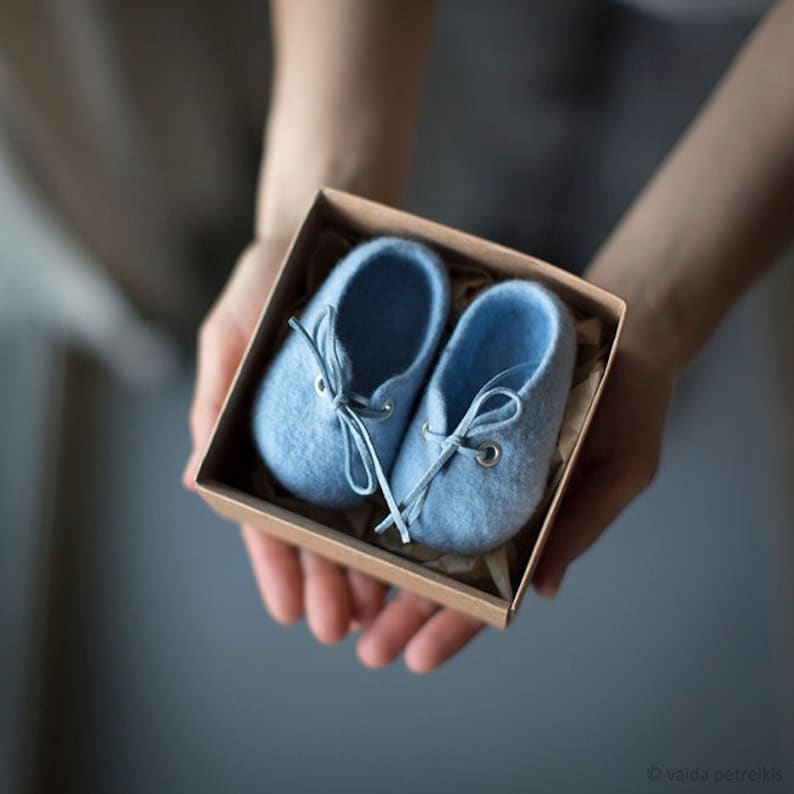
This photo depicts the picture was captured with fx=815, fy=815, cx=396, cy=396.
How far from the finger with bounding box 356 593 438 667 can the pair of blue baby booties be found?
11 centimetres

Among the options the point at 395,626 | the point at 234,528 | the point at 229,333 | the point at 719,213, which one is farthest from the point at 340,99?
the point at 234,528

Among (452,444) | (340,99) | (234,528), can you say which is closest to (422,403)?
(452,444)

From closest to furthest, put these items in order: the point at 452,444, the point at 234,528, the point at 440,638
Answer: the point at 452,444 < the point at 440,638 < the point at 234,528

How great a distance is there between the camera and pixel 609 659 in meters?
0.94

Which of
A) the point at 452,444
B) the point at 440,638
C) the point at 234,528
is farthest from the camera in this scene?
the point at 234,528

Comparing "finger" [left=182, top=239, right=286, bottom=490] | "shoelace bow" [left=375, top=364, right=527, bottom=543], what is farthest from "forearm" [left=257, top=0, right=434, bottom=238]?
"shoelace bow" [left=375, top=364, right=527, bottom=543]

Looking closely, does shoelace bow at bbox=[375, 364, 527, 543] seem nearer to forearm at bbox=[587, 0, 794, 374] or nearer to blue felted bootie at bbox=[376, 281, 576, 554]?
blue felted bootie at bbox=[376, 281, 576, 554]

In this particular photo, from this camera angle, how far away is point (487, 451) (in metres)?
0.54

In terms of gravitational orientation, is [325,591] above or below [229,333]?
below

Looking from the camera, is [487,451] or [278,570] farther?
[278,570]

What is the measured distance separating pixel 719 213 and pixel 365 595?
42cm

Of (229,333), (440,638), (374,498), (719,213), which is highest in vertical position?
(719,213)

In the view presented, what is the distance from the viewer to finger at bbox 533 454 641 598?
60cm

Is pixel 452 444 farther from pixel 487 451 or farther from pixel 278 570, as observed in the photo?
pixel 278 570
